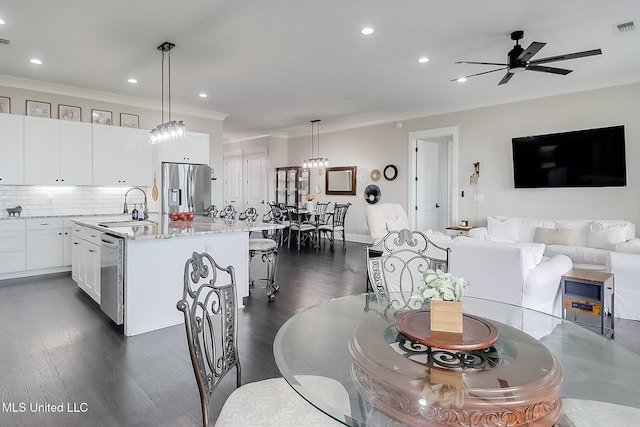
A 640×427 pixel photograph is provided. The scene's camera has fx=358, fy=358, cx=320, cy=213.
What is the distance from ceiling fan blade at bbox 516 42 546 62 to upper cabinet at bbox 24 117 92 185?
20.0 feet

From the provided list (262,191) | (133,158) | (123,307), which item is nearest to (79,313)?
(123,307)

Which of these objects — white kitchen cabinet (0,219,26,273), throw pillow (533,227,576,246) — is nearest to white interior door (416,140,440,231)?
throw pillow (533,227,576,246)

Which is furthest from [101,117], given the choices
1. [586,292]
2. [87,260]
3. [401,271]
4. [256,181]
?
[586,292]

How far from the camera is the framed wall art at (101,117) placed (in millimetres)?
6074

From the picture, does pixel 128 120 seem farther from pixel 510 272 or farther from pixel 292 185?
pixel 510 272

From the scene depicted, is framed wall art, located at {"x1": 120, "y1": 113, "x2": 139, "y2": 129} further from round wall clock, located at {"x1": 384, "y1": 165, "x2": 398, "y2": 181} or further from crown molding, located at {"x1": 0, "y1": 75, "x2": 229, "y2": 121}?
round wall clock, located at {"x1": 384, "y1": 165, "x2": 398, "y2": 181}

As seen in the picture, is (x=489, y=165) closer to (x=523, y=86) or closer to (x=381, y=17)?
(x=523, y=86)

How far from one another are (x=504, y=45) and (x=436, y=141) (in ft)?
15.0

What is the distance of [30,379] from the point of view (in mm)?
2359

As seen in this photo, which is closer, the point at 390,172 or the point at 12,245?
the point at 12,245

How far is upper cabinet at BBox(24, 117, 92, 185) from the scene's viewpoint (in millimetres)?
5242

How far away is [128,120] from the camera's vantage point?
6.44 metres

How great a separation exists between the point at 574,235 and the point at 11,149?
8180mm

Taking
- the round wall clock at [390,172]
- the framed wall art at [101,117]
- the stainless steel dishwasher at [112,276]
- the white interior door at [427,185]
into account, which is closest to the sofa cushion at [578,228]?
the white interior door at [427,185]
